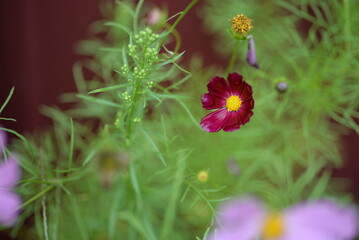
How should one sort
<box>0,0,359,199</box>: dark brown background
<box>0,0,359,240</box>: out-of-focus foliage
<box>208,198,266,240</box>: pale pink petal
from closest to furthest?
<box>208,198,266,240</box>: pale pink petal < <box>0,0,359,240</box>: out-of-focus foliage < <box>0,0,359,199</box>: dark brown background

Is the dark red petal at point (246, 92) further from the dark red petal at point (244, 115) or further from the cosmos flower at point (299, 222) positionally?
the cosmos flower at point (299, 222)

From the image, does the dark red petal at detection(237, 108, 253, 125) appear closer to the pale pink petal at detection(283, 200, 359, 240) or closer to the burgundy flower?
the burgundy flower

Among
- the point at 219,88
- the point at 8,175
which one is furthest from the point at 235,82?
the point at 8,175

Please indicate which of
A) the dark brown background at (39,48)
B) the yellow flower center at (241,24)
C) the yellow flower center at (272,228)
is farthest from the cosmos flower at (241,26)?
the dark brown background at (39,48)

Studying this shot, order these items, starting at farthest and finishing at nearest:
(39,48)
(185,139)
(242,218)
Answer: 1. (39,48)
2. (185,139)
3. (242,218)

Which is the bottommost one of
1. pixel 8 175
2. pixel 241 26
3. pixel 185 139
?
pixel 8 175

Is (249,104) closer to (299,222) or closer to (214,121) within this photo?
(214,121)

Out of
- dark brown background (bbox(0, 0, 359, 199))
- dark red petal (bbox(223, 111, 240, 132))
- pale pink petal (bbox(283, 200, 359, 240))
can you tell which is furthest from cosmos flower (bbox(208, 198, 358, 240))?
dark brown background (bbox(0, 0, 359, 199))
